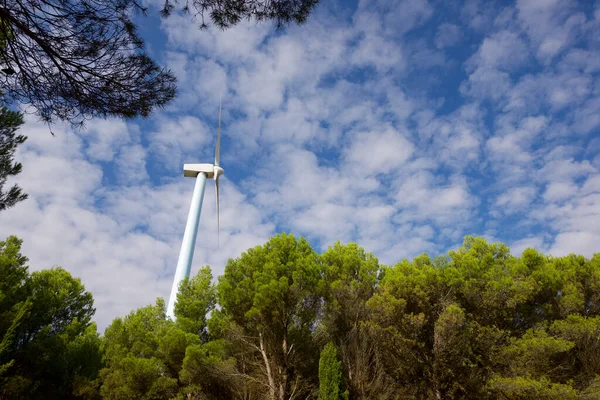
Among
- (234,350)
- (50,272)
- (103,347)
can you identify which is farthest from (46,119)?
(103,347)

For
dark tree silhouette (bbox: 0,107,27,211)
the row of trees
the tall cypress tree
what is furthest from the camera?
the row of trees

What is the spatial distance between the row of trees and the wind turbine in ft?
6.25

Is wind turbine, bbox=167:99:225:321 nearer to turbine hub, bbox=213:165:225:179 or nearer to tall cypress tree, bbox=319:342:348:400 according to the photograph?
turbine hub, bbox=213:165:225:179

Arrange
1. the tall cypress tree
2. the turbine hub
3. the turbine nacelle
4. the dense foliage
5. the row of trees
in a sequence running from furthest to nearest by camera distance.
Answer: the turbine nacelle
the turbine hub
the dense foliage
the row of trees
the tall cypress tree

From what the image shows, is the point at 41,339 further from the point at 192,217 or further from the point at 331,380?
the point at 331,380

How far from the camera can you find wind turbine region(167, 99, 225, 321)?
21.8 metres

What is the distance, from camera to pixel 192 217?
24000 mm

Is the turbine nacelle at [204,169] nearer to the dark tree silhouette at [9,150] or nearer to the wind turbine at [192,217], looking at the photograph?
the wind turbine at [192,217]

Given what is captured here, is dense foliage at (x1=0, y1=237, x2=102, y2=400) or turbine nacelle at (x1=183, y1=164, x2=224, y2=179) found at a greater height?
turbine nacelle at (x1=183, y1=164, x2=224, y2=179)

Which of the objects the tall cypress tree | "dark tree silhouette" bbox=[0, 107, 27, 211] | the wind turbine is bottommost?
the tall cypress tree

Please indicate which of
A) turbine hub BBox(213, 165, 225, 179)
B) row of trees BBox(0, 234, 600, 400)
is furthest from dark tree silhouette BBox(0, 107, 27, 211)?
turbine hub BBox(213, 165, 225, 179)

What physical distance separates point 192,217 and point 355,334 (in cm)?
1299

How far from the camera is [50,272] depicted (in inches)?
895

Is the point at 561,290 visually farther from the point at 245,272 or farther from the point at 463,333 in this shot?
the point at 245,272
